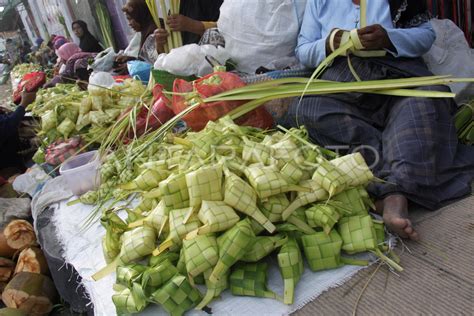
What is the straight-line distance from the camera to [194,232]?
3.65 ft

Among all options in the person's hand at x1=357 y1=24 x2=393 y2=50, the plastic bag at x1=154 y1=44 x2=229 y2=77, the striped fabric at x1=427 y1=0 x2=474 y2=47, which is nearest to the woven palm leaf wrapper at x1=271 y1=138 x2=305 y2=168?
the person's hand at x1=357 y1=24 x2=393 y2=50

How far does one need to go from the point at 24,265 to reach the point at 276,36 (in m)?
2.39

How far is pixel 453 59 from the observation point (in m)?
2.24

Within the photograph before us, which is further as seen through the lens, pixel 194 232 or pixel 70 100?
pixel 70 100

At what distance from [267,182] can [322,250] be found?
0.29m

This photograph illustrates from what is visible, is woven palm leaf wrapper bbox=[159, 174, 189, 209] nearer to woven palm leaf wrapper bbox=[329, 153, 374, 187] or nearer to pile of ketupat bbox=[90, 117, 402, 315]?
pile of ketupat bbox=[90, 117, 402, 315]

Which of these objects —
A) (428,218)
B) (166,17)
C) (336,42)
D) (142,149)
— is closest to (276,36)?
(336,42)

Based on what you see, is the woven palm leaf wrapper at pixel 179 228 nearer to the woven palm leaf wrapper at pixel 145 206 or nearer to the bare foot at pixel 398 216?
the woven palm leaf wrapper at pixel 145 206

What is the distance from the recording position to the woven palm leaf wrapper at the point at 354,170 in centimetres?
128

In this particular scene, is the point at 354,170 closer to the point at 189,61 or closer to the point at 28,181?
the point at 189,61

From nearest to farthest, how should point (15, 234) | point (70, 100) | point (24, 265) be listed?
point (24, 265)
point (15, 234)
point (70, 100)

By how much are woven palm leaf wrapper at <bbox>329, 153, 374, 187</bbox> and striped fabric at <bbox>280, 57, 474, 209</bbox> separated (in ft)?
0.66

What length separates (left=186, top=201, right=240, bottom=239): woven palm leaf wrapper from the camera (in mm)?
1089

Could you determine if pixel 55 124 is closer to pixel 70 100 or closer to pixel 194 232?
pixel 70 100
